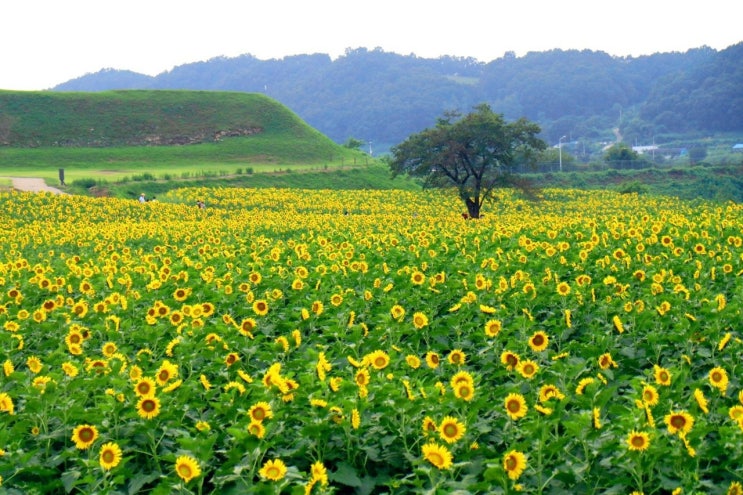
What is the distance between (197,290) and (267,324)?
1.90m

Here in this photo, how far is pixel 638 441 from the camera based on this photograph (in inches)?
146

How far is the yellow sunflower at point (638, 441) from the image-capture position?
12.2 feet

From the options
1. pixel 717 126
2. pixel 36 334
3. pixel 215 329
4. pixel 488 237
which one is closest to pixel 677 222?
pixel 488 237

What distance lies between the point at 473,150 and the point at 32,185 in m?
24.1

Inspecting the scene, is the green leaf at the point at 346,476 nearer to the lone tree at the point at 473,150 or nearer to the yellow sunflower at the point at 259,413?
the yellow sunflower at the point at 259,413

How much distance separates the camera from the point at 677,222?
15188mm

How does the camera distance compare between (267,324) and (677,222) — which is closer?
(267,324)

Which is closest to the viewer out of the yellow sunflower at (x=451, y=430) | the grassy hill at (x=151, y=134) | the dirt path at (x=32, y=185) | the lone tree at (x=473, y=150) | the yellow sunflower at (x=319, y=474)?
the yellow sunflower at (x=319, y=474)

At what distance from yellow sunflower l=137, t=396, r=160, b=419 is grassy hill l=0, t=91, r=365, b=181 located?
173ft

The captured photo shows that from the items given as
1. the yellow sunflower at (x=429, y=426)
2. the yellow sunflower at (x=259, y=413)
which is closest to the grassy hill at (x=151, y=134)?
the yellow sunflower at (x=259, y=413)

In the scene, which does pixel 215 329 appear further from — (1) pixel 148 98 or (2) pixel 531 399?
(1) pixel 148 98

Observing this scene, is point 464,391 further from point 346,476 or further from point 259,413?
point 259,413

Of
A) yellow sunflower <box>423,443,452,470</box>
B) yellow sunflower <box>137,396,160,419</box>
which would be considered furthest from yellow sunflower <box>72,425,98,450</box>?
yellow sunflower <box>423,443,452,470</box>

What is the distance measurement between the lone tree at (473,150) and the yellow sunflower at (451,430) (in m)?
28.0
